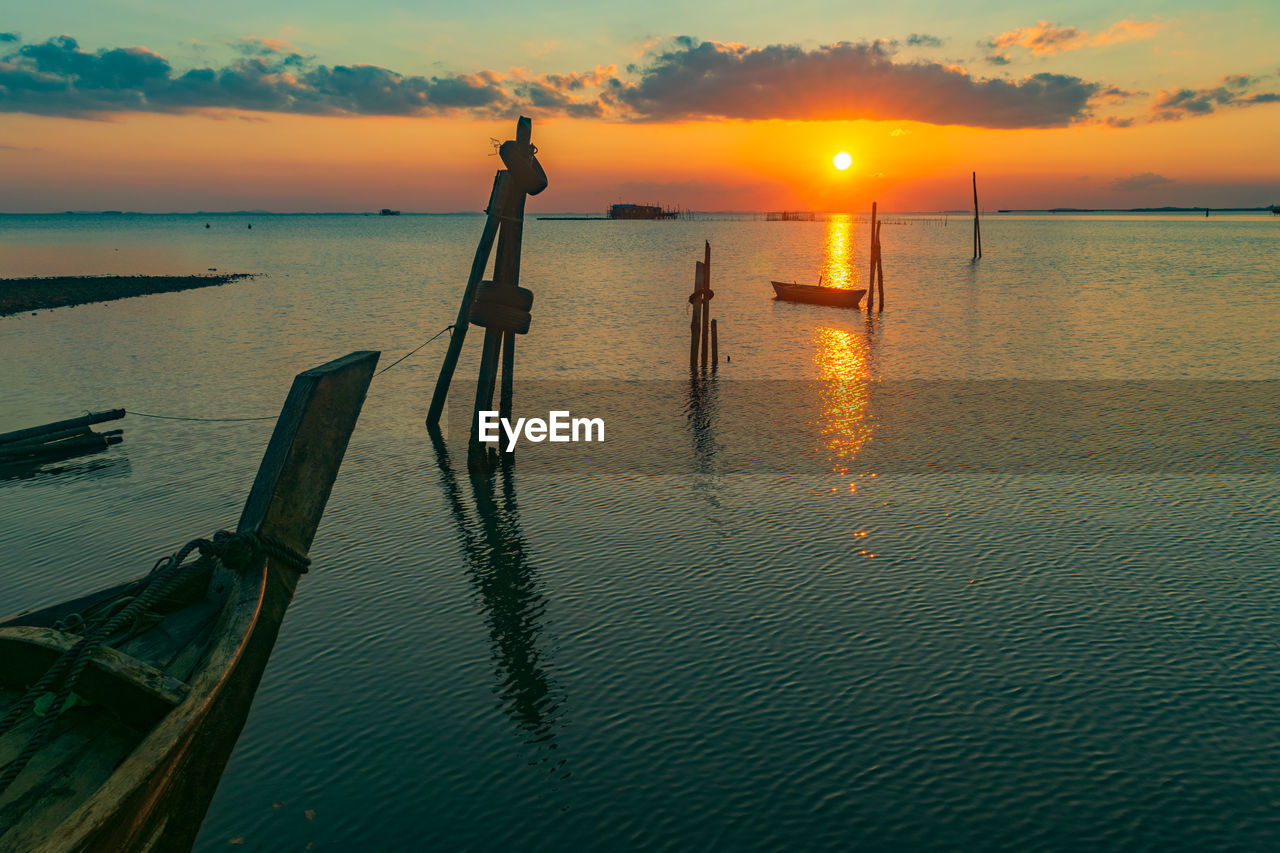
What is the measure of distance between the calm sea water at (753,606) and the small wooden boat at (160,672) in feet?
5.06

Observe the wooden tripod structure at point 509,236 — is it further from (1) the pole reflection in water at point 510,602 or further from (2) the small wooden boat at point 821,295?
(2) the small wooden boat at point 821,295

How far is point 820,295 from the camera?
46.7 metres

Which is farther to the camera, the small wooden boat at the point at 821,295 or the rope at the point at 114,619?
the small wooden boat at the point at 821,295

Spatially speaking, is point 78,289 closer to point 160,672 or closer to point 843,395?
point 843,395

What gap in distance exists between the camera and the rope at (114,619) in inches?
189

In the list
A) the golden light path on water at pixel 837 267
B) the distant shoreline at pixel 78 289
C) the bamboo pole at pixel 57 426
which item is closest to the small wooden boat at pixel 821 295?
the golden light path on water at pixel 837 267

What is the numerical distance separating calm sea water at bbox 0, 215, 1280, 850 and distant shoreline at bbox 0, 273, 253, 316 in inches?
858

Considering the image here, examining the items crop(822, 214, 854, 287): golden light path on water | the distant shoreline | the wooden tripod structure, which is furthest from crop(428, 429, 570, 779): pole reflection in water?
crop(822, 214, 854, 287): golden light path on water

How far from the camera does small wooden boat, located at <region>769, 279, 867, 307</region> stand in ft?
149

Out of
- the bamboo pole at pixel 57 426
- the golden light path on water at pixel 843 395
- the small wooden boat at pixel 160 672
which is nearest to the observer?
the small wooden boat at pixel 160 672

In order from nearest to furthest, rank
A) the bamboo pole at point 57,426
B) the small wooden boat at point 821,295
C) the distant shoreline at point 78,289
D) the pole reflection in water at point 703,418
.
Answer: the bamboo pole at point 57,426, the pole reflection in water at point 703,418, the distant shoreline at point 78,289, the small wooden boat at point 821,295

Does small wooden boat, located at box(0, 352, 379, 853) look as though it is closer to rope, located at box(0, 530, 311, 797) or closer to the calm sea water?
rope, located at box(0, 530, 311, 797)

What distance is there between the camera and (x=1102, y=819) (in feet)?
20.9

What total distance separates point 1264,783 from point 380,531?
1086cm
